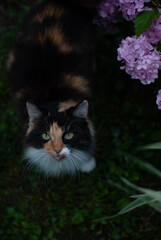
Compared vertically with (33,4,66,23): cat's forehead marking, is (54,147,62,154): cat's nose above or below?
below

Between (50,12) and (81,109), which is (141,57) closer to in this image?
(81,109)

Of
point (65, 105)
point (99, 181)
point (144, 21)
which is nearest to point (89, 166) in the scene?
point (99, 181)

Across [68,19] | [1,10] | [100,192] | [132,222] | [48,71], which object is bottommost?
[132,222]

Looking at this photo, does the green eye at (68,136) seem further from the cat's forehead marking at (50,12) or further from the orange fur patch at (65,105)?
the cat's forehead marking at (50,12)

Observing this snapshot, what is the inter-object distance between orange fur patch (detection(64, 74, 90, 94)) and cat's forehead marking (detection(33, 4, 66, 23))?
1.55 feet

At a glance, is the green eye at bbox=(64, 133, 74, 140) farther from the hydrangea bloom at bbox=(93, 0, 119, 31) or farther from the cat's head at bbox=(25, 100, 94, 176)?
the hydrangea bloom at bbox=(93, 0, 119, 31)

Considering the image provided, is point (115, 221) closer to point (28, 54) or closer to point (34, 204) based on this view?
point (34, 204)

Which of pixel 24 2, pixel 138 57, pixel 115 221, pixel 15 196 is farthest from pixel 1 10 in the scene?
pixel 115 221

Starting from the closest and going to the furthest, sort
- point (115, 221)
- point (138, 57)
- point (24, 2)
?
1. point (138, 57)
2. point (115, 221)
3. point (24, 2)

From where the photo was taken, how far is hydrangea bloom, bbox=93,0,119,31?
6.29ft

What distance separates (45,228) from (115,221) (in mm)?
521

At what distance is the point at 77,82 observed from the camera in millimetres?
2133

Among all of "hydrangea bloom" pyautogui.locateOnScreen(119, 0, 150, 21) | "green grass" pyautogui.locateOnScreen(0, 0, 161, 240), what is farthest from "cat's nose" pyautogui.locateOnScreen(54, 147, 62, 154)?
"hydrangea bloom" pyautogui.locateOnScreen(119, 0, 150, 21)

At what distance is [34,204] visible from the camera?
227cm
